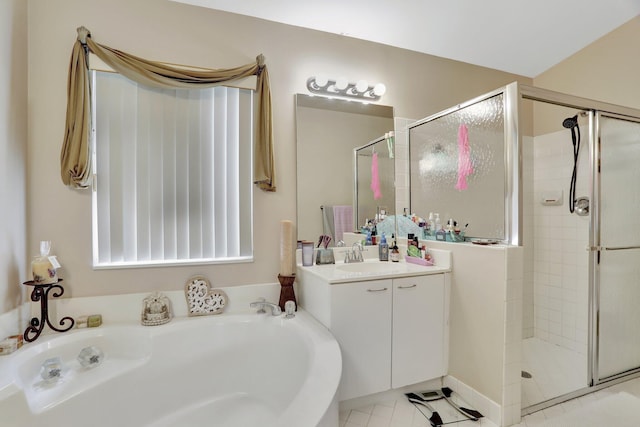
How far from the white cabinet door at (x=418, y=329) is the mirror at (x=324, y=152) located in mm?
696

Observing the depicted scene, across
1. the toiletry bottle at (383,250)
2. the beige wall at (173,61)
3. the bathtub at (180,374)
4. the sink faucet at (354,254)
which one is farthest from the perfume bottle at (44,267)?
the toiletry bottle at (383,250)

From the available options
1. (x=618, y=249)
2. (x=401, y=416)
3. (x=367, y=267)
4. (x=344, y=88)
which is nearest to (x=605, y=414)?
(x=618, y=249)

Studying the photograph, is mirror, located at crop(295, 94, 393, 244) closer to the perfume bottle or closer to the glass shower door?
the perfume bottle

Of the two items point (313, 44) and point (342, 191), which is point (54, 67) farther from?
point (342, 191)

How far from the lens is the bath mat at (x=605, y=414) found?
1725mm

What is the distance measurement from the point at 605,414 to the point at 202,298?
2539mm

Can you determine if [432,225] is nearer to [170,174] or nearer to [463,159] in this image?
[463,159]

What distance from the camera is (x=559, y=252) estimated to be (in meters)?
2.72

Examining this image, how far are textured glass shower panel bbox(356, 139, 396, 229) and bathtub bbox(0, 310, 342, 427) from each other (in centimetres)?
93

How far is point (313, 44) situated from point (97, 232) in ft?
6.34

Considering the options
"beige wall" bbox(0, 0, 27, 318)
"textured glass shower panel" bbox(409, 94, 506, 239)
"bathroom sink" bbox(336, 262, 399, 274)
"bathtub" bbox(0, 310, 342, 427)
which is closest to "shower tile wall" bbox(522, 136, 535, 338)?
"textured glass shower panel" bbox(409, 94, 506, 239)

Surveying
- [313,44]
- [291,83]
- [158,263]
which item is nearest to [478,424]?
[158,263]

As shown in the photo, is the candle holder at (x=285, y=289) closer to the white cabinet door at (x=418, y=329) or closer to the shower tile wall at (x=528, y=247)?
the white cabinet door at (x=418, y=329)

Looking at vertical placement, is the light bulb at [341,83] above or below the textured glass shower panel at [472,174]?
above
